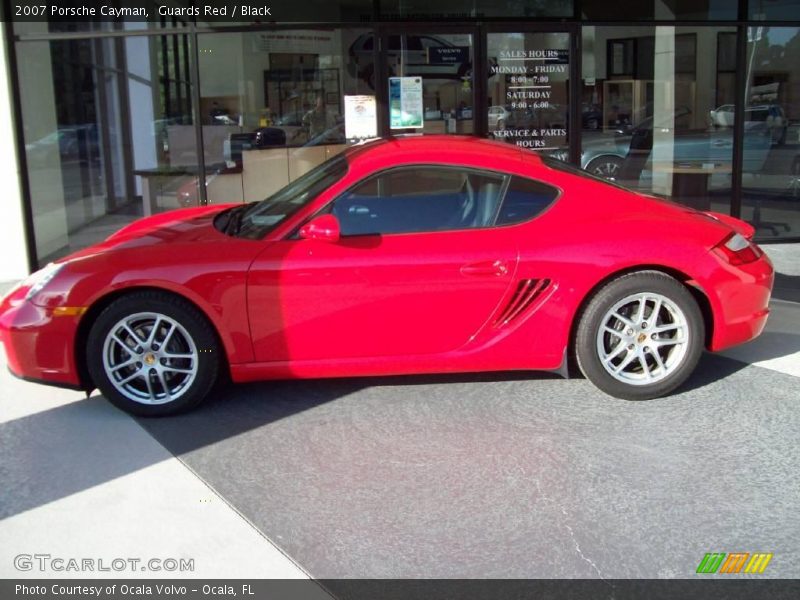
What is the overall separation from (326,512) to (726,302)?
102 inches

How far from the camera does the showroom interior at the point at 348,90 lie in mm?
9148

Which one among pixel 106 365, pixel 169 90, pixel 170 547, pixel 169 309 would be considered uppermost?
pixel 169 90

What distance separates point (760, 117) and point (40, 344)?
8592mm

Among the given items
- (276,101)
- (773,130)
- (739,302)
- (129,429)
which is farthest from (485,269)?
(773,130)

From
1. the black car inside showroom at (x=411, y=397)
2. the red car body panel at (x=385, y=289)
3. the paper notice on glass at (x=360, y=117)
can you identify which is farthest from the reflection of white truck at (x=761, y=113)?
the red car body panel at (x=385, y=289)

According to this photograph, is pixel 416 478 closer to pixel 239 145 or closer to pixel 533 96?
pixel 239 145

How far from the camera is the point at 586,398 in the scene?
5.02m

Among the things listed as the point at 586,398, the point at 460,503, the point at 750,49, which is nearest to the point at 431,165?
the point at 586,398

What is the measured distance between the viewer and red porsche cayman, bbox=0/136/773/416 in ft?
15.4

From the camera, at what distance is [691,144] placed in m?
10.4

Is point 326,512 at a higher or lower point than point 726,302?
lower

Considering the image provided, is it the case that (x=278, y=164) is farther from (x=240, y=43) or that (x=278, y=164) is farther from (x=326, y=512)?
(x=326, y=512)

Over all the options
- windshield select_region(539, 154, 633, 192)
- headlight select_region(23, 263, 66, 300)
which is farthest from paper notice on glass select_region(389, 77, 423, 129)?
headlight select_region(23, 263, 66, 300)

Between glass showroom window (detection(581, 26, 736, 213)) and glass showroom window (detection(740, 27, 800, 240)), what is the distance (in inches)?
6.1
